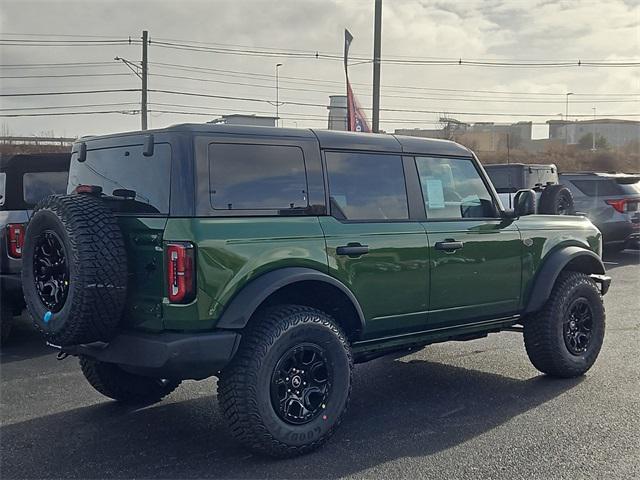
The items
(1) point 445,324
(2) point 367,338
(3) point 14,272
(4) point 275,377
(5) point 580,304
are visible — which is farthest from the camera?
(3) point 14,272

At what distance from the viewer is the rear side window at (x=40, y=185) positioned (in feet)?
25.7

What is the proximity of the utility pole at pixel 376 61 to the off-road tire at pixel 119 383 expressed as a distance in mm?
14717

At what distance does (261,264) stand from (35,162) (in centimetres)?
484

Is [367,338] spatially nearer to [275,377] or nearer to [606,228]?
[275,377]

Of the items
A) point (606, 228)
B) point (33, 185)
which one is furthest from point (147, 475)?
point (606, 228)

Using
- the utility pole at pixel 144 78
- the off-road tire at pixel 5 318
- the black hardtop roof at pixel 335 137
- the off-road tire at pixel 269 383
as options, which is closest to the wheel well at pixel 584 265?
the black hardtop roof at pixel 335 137

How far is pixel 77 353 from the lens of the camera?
14.6 ft

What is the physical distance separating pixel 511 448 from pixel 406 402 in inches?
44.8

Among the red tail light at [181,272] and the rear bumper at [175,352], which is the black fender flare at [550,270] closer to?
the rear bumper at [175,352]

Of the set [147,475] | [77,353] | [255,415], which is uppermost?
[77,353]

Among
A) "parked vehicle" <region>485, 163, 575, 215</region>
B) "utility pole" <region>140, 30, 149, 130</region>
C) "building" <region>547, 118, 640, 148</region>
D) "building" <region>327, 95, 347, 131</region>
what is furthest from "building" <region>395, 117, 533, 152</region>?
"parked vehicle" <region>485, 163, 575, 215</region>

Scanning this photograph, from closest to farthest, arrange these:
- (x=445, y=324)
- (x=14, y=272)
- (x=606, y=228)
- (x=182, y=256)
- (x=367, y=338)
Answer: (x=182, y=256), (x=367, y=338), (x=445, y=324), (x=14, y=272), (x=606, y=228)

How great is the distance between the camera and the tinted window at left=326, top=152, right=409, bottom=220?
192 inches

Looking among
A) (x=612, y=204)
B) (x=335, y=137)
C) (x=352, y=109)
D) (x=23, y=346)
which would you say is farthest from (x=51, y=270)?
(x=352, y=109)
